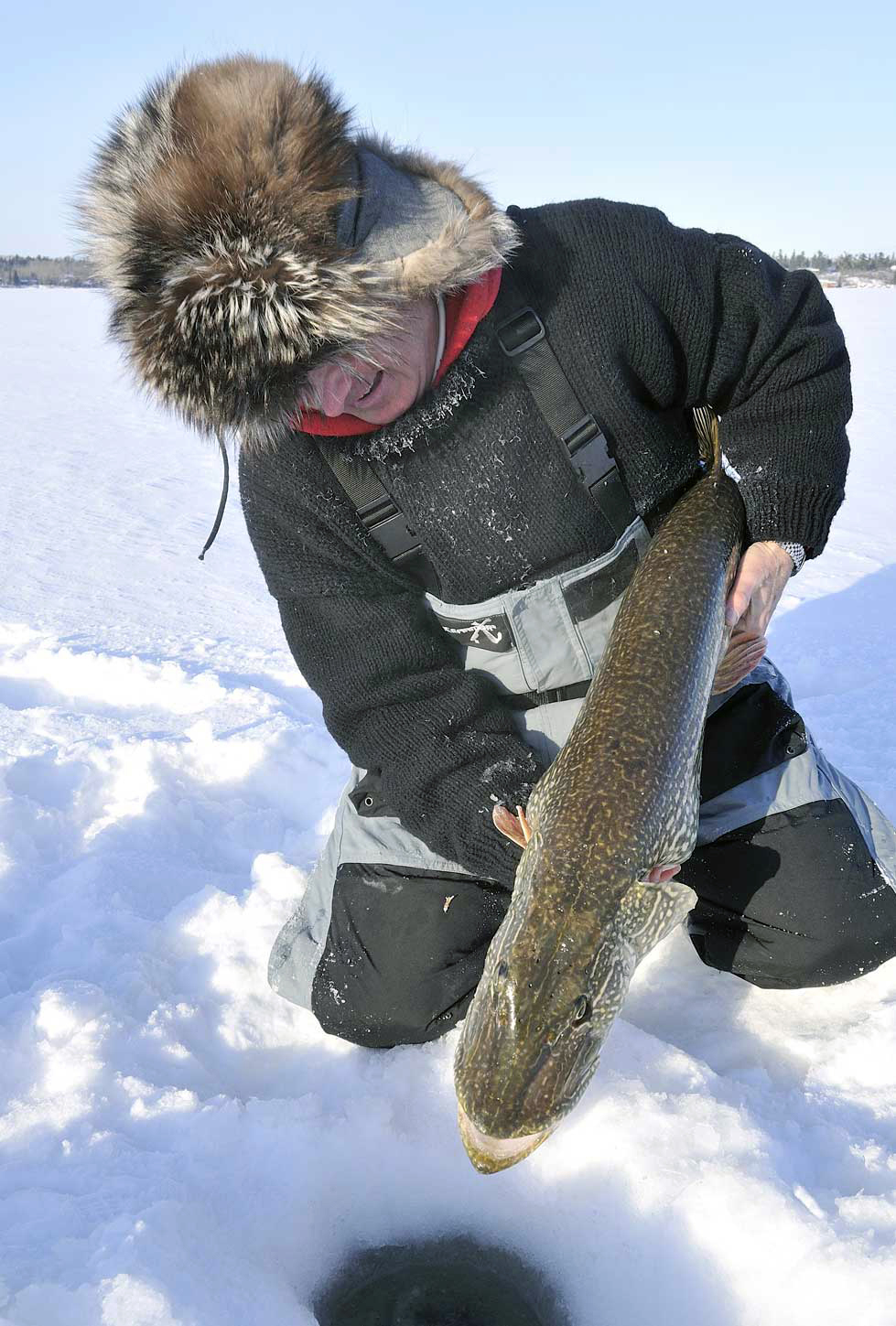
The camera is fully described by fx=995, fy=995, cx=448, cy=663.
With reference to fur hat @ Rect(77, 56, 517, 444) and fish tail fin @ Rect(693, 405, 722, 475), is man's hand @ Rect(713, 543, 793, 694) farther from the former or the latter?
fur hat @ Rect(77, 56, 517, 444)

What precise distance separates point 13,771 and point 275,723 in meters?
0.93

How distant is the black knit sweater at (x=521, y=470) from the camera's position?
2455mm

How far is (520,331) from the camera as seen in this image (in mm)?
2412

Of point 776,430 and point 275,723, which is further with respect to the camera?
point 275,723

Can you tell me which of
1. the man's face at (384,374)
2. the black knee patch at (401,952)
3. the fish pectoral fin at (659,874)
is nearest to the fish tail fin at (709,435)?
the man's face at (384,374)

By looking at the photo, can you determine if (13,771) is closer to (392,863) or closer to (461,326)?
(392,863)

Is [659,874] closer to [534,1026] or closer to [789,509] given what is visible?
[534,1026]

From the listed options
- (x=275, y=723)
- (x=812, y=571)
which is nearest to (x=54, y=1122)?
(x=275, y=723)

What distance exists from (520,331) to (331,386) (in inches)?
20.4

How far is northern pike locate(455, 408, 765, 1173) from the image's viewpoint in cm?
174

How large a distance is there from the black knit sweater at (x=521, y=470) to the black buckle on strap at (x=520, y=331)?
0.04 meters

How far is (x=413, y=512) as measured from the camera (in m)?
2.53

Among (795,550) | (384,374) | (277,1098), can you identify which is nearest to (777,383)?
(795,550)

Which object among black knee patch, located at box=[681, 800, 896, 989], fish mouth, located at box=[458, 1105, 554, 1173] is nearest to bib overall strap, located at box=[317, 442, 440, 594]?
black knee patch, located at box=[681, 800, 896, 989]
